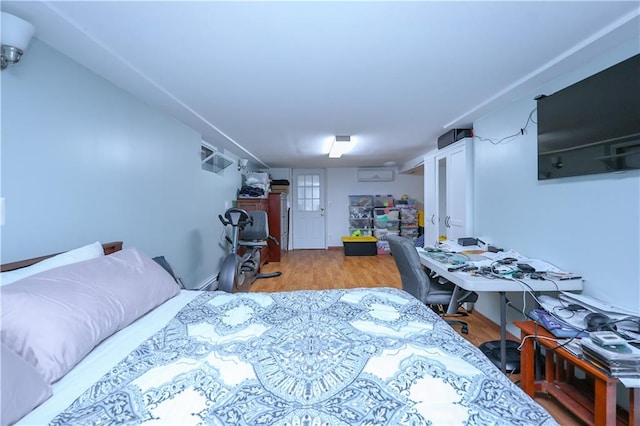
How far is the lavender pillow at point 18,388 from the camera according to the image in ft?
2.26

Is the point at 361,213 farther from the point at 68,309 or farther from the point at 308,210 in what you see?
the point at 68,309

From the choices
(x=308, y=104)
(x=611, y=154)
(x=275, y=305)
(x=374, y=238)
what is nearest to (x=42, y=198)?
(x=275, y=305)

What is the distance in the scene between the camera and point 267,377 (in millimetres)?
862

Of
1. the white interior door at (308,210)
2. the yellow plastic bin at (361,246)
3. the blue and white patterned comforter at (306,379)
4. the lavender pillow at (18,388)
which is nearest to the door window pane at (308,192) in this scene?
the white interior door at (308,210)

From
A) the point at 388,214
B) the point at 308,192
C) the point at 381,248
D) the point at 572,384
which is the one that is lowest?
the point at 572,384

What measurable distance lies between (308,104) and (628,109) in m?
2.12

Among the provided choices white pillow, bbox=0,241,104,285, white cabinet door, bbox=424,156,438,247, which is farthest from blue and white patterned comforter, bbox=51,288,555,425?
white cabinet door, bbox=424,156,438,247

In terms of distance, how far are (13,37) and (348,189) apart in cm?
628

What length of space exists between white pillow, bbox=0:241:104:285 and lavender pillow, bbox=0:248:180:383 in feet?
0.43

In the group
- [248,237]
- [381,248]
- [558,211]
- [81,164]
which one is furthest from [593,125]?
[381,248]

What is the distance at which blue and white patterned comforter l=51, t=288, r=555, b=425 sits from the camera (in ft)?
2.33

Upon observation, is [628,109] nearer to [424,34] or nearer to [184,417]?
[424,34]

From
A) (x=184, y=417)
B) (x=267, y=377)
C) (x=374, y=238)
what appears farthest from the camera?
(x=374, y=238)

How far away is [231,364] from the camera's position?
929 millimetres
